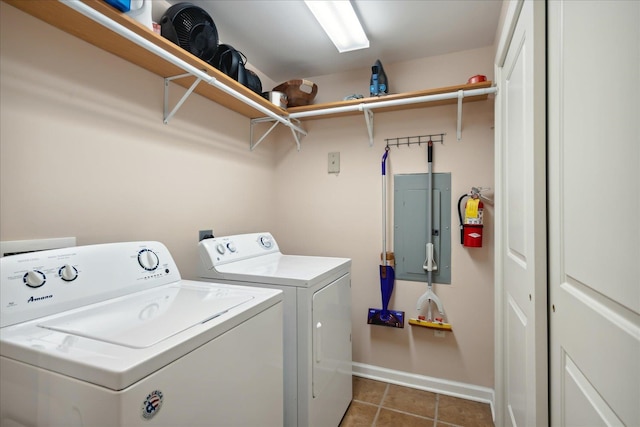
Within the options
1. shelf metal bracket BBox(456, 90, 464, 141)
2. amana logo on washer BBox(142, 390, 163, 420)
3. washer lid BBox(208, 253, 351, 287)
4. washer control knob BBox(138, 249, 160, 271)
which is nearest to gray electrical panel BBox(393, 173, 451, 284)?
shelf metal bracket BBox(456, 90, 464, 141)

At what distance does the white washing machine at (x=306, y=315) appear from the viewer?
143 centimetres

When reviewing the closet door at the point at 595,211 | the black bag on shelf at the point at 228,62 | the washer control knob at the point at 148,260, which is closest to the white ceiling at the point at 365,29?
the black bag on shelf at the point at 228,62

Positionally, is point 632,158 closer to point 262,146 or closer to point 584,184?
point 584,184

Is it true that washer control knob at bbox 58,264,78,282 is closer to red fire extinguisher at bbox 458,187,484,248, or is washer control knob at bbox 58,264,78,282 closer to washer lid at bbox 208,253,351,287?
washer lid at bbox 208,253,351,287

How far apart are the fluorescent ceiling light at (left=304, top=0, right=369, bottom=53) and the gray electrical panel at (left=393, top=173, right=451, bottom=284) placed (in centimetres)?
98

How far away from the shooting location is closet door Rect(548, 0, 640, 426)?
54 centimetres

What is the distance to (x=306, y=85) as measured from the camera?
2.27 metres

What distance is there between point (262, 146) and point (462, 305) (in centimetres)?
197

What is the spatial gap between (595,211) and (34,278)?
1.51 meters

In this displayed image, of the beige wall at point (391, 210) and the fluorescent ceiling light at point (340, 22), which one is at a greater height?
the fluorescent ceiling light at point (340, 22)

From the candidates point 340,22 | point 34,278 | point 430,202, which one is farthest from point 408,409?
point 340,22

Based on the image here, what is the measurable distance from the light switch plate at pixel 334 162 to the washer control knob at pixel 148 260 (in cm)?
154

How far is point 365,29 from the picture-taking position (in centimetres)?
192

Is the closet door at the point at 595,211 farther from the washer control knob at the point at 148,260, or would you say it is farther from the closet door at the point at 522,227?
the washer control knob at the point at 148,260
